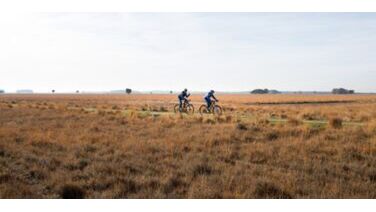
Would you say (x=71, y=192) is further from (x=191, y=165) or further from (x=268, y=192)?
(x=268, y=192)

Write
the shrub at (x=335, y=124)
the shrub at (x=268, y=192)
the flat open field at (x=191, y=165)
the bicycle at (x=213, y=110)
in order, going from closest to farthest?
1. the shrub at (x=268, y=192)
2. the flat open field at (x=191, y=165)
3. the shrub at (x=335, y=124)
4. the bicycle at (x=213, y=110)

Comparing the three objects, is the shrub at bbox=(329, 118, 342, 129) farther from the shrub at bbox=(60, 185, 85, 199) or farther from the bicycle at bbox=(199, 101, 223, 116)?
the shrub at bbox=(60, 185, 85, 199)

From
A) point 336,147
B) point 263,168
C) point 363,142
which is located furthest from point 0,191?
point 363,142

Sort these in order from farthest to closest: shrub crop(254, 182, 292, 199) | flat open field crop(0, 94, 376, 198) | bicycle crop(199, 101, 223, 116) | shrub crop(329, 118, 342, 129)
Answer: bicycle crop(199, 101, 223, 116) → shrub crop(329, 118, 342, 129) → flat open field crop(0, 94, 376, 198) → shrub crop(254, 182, 292, 199)

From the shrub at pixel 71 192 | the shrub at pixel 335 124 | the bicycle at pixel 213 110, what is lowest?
the shrub at pixel 71 192

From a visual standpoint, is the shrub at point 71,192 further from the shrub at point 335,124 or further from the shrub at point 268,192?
the shrub at point 335,124

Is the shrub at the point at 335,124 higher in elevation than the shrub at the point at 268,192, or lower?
higher

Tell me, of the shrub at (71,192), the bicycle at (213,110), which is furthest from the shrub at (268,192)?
the bicycle at (213,110)

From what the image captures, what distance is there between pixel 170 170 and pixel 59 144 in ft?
19.2

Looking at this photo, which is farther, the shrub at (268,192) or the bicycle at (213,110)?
the bicycle at (213,110)

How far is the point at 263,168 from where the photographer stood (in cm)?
942

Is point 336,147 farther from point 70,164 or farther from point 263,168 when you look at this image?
point 70,164

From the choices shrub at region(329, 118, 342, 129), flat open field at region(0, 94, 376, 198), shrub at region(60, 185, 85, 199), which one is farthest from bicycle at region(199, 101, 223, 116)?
shrub at region(60, 185, 85, 199)

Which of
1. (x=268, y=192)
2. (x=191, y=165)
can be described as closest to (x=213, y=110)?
(x=191, y=165)
